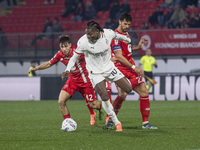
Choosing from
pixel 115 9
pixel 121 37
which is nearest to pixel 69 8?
pixel 115 9

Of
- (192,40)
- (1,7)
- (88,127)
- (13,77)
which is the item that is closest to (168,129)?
(88,127)

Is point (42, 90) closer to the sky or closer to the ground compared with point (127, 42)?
closer to the ground

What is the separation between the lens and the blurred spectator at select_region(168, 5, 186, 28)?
71.2ft

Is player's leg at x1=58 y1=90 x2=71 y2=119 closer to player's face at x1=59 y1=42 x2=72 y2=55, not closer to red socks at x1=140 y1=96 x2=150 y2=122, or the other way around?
player's face at x1=59 y1=42 x2=72 y2=55

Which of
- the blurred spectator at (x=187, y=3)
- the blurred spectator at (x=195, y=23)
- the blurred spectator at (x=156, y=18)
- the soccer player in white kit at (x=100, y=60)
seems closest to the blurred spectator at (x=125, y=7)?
the blurred spectator at (x=156, y=18)

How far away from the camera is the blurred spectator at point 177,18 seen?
21.7 metres

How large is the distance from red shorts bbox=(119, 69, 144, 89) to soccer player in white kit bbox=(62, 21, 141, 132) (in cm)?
44

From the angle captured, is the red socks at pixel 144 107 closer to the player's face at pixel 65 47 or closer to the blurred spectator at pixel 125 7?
the player's face at pixel 65 47

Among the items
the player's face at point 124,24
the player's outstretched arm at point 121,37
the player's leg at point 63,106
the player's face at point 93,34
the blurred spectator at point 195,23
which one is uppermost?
the player's face at point 124,24

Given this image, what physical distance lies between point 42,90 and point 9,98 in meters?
1.64

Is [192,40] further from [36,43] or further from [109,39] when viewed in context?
[109,39]

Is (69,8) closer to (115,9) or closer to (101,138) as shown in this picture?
(115,9)

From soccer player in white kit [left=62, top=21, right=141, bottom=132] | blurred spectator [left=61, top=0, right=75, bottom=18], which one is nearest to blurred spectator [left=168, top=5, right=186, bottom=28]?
blurred spectator [left=61, top=0, right=75, bottom=18]

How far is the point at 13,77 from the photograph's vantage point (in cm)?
2077
